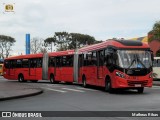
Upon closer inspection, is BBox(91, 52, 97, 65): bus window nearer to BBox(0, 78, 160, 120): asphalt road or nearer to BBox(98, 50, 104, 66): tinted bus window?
BBox(98, 50, 104, 66): tinted bus window

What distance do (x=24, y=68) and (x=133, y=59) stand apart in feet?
66.4

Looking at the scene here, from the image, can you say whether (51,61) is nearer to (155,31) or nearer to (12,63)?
(12,63)

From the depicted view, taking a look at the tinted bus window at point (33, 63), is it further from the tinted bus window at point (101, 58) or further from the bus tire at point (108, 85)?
the bus tire at point (108, 85)

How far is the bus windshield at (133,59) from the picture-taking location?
2142cm

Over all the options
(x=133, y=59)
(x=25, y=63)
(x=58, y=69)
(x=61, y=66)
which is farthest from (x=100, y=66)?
(x=25, y=63)

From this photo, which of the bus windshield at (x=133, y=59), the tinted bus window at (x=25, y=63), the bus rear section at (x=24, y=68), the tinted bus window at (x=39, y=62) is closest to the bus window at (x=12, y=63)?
the bus rear section at (x=24, y=68)

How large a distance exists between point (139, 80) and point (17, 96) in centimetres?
666

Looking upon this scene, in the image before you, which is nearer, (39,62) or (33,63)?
(39,62)

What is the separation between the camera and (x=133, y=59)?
21.6 metres

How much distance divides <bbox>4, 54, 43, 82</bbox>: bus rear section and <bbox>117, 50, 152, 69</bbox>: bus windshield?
56.6 feet

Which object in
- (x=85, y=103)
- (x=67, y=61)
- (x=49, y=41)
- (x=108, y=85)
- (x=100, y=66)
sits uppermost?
(x=49, y=41)

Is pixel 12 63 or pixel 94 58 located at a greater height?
pixel 94 58

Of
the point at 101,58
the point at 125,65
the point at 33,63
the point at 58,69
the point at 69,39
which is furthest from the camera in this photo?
the point at 69,39

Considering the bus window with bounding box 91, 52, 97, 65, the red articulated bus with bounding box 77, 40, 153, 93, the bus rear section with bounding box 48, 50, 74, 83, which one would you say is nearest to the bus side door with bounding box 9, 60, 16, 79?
the bus rear section with bounding box 48, 50, 74, 83
